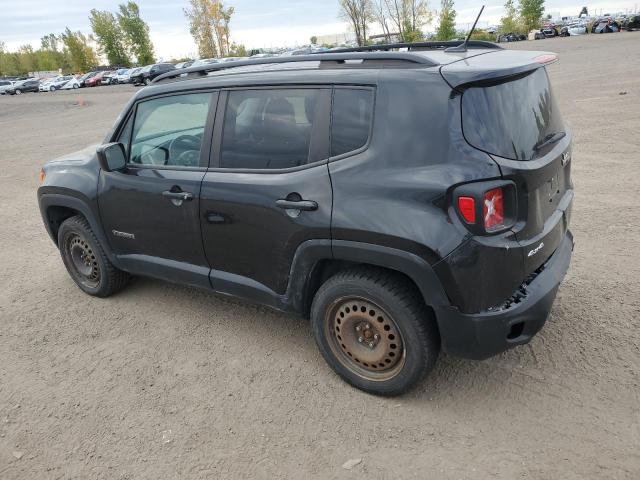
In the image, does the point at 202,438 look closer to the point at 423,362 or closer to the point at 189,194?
the point at 423,362

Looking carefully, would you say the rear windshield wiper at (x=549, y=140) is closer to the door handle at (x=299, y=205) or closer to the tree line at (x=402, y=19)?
the door handle at (x=299, y=205)

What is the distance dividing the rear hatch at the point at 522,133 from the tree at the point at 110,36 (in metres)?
82.2

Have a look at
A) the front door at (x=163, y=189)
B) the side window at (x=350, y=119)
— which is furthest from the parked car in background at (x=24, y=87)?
the side window at (x=350, y=119)

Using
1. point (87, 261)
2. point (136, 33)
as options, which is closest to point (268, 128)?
point (87, 261)

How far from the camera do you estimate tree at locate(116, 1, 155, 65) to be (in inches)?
2844

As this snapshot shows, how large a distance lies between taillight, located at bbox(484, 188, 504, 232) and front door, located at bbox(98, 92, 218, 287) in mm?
1825

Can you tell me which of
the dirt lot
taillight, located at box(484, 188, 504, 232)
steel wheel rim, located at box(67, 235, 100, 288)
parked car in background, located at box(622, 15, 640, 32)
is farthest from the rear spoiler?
parked car in background, located at box(622, 15, 640, 32)

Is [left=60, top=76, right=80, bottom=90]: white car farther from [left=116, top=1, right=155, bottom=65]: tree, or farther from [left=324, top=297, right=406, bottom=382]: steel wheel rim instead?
[left=324, top=297, right=406, bottom=382]: steel wheel rim

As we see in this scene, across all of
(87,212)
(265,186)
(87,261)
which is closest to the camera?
(265,186)

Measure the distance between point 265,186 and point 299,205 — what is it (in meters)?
0.29

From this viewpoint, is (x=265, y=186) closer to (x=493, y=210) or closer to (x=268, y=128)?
(x=268, y=128)

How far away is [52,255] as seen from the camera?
572 centimetres

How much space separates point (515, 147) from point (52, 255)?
504cm

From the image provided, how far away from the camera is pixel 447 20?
5581cm
